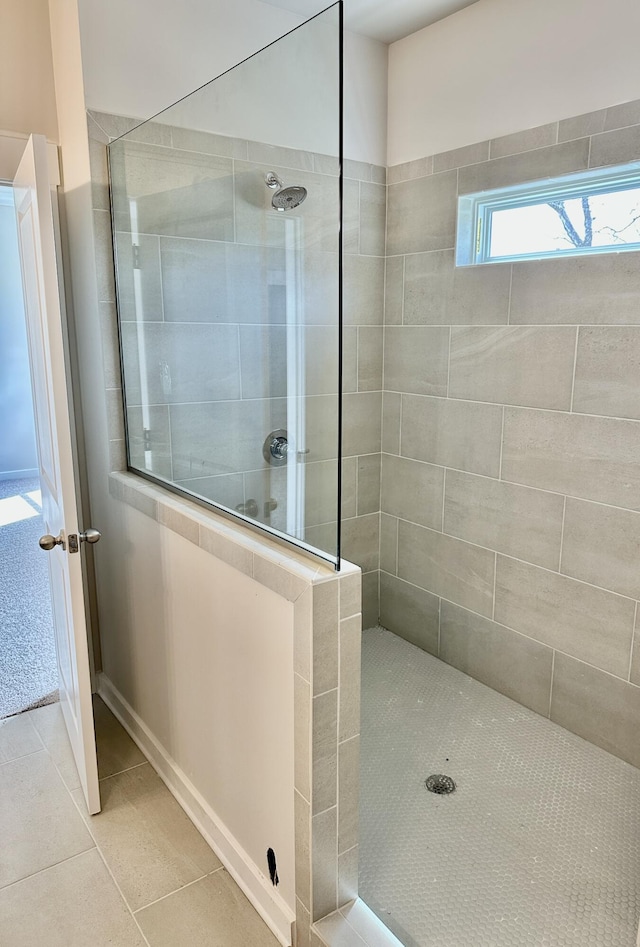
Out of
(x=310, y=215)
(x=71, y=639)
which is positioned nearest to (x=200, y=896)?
(x=71, y=639)

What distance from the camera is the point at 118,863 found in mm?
1784

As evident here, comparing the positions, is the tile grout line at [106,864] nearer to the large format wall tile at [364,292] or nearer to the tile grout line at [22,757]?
the tile grout line at [22,757]

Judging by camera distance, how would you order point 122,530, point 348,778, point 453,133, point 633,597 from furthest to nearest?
point 453,133, point 122,530, point 633,597, point 348,778

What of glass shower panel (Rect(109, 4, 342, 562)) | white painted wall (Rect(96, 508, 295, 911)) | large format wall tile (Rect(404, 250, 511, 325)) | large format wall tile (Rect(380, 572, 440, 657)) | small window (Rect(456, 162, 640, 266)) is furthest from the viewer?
large format wall tile (Rect(380, 572, 440, 657))

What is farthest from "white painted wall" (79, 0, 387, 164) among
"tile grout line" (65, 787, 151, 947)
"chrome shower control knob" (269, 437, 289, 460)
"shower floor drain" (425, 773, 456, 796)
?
"tile grout line" (65, 787, 151, 947)

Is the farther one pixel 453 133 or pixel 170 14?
pixel 453 133

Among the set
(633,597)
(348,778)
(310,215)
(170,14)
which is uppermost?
(170,14)

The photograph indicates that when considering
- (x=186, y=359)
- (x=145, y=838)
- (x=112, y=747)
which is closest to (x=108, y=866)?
(x=145, y=838)

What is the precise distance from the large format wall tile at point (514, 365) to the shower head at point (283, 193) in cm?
87

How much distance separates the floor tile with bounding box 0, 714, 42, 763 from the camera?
88.4 inches

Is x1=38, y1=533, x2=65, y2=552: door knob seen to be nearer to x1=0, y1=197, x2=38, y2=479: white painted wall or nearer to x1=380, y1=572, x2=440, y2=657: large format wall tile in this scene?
x1=380, y1=572, x2=440, y2=657: large format wall tile

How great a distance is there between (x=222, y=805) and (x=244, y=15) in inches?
102

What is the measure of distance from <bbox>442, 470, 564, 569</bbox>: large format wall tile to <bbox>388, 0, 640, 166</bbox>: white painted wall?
4.15ft

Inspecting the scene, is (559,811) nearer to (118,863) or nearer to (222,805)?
(222,805)
